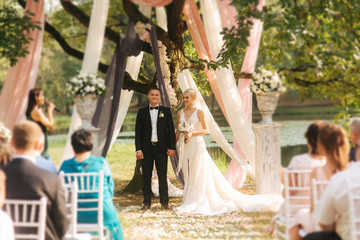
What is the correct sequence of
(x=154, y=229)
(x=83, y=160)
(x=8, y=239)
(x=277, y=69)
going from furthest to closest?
(x=154, y=229) < (x=277, y=69) < (x=83, y=160) < (x=8, y=239)

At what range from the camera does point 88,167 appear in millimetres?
4082

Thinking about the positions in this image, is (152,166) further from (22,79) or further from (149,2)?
(149,2)

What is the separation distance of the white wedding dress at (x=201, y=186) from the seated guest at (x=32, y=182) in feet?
10.8

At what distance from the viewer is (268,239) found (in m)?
4.53

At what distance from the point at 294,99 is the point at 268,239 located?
2.01 metres

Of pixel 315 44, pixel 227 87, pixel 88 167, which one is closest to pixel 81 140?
pixel 88 167

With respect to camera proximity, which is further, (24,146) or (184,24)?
(184,24)

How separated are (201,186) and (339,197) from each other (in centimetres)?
367

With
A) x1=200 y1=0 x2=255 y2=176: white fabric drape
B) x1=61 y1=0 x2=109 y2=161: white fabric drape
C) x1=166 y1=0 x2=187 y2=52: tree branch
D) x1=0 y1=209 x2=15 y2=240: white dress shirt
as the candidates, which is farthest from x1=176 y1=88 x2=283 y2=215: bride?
x1=0 y1=209 x2=15 y2=240: white dress shirt

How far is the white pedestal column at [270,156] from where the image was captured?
16.8 feet

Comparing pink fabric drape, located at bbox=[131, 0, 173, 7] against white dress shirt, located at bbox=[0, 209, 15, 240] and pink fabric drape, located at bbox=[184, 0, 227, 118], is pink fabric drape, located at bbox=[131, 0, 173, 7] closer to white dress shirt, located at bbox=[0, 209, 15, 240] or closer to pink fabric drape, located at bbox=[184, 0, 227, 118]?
pink fabric drape, located at bbox=[184, 0, 227, 118]

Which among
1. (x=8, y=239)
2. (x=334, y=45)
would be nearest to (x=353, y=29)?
(x=334, y=45)

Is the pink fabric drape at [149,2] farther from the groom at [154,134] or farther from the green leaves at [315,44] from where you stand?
the groom at [154,134]

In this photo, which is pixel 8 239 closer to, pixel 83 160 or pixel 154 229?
pixel 83 160
